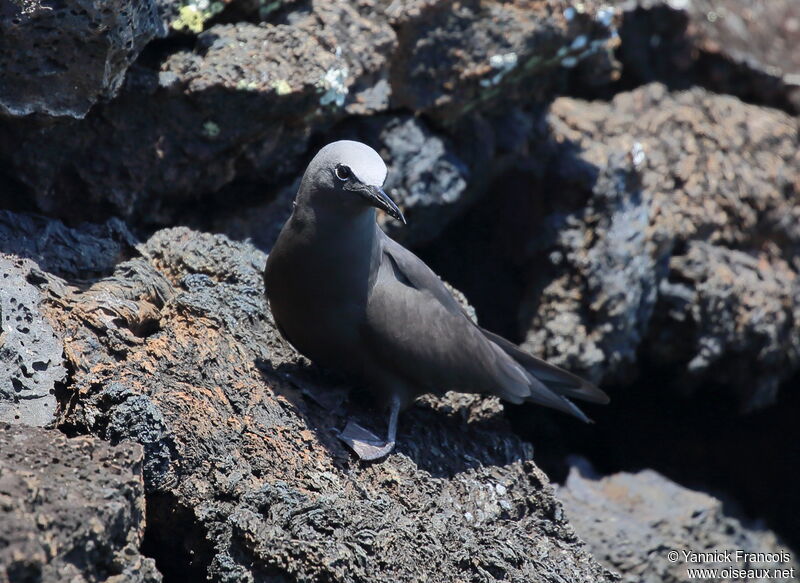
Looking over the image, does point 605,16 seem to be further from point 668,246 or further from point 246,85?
point 246,85

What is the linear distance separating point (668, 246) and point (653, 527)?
6.15 ft

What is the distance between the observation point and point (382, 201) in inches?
156

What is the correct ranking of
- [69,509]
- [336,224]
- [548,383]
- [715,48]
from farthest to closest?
[715,48] → [548,383] → [336,224] → [69,509]

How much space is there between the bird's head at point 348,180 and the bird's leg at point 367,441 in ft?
3.31

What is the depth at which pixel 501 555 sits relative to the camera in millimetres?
3854

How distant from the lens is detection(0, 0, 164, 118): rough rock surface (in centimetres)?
385

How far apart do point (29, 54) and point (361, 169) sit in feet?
4.95

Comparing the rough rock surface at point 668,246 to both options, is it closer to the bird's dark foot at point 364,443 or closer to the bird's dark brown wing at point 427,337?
the bird's dark brown wing at point 427,337

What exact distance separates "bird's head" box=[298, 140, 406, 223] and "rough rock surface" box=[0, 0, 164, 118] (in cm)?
102

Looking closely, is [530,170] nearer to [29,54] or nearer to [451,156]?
[451,156]

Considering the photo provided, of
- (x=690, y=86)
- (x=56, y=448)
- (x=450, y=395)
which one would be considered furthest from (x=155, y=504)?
(x=690, y=86)

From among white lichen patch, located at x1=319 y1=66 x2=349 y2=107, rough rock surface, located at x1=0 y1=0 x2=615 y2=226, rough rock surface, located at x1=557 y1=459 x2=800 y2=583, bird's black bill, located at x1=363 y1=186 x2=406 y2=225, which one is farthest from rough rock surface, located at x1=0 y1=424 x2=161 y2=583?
rough rock surface, located at x1=557 y1=459 x2=800 y2=583
